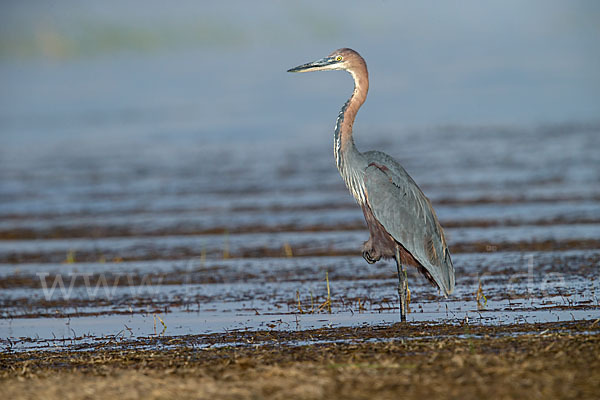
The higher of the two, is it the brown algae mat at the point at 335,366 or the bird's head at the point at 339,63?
the bird's head at the point at 339,63

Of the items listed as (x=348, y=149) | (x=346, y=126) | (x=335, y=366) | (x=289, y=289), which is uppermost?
(x=346, y=126)

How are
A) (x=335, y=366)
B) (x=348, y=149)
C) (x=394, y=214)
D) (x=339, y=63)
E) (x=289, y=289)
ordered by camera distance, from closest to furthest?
(x=335, y=366), (x=394, y=214), (x=348, y=149), (x=339, y=63), (x=289, y=289)

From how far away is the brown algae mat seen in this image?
5312mm

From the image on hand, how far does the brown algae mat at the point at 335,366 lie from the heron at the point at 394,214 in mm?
1143

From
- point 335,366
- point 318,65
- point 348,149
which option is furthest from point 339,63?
point 335,366

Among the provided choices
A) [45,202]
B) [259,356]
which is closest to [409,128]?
[45,202]

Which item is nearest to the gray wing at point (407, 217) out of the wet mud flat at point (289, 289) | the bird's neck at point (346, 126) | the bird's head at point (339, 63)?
the bird's neck at point (346, 126)

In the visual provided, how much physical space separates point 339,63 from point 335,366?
14.3 ft

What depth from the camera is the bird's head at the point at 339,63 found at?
9359 mm

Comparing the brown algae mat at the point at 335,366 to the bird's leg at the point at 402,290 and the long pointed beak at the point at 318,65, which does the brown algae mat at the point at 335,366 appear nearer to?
the bird's leg at the point at 402,290

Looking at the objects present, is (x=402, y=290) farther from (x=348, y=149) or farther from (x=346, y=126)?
(x=346, y=126)

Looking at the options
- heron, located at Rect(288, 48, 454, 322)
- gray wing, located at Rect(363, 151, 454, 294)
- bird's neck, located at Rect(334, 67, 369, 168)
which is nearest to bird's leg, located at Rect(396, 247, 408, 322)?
heron, located at Rect(288, 48, 454, 322)

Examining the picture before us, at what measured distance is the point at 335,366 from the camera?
592 centimetres

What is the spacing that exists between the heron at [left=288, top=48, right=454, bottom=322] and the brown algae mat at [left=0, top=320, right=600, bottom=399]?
1143 millimetres
